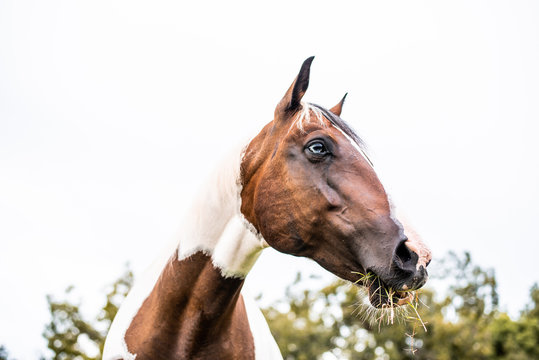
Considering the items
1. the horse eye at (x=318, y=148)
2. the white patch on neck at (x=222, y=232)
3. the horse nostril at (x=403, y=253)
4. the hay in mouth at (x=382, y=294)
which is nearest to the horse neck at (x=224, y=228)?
the white patch on neck at (x=222, y=232)

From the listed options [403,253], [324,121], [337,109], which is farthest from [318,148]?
[337,109]

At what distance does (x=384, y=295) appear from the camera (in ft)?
7.99

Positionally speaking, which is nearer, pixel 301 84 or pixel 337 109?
pixel 301 84

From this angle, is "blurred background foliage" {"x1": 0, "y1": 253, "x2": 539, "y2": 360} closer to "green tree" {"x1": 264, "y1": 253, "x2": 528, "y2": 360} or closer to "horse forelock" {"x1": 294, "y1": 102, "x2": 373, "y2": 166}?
"green tree" {"x1": 264, "y1": 253, "x2": 528, "y2": 360}

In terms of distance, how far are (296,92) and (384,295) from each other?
1.47 m

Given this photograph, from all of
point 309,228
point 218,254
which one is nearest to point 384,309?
point 309,228

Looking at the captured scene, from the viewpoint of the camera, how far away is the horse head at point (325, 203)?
2.39 meters

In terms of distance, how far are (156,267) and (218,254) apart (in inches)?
A: 34.3

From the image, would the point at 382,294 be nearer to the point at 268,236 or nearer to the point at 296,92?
the point at 268,236

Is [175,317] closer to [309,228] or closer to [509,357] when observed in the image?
[309,228]

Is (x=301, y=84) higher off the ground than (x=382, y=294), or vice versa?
(x=301, y=84)

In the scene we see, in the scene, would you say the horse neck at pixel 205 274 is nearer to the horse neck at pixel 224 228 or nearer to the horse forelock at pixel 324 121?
the horse neck at pixel 224 228

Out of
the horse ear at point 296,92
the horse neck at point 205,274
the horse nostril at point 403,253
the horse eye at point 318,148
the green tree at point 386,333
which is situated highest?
the horse ear at point 296,92

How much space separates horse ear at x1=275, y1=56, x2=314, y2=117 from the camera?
301cm
